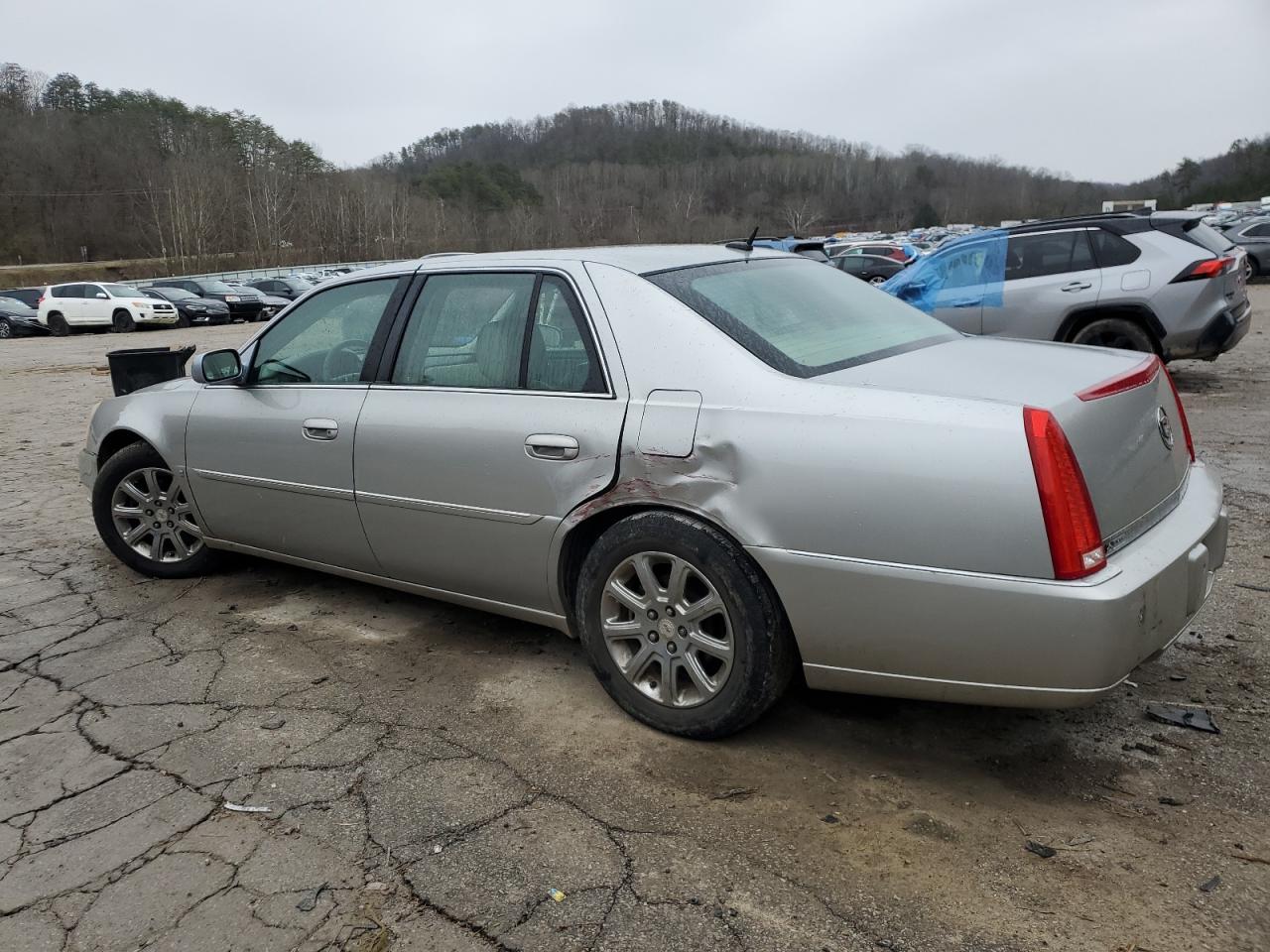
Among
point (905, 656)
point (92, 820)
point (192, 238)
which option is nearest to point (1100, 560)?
point (905, 656)

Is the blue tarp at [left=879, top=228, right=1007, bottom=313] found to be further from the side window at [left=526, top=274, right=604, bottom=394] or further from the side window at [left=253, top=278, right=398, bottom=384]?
the side window at [left=526, top=274, right=604, bottom=394]

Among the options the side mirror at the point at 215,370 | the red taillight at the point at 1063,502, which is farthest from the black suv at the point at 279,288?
the red taillight at the point at 1063,502

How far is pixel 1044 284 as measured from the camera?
859 cm

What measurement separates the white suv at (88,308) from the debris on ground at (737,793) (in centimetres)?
2866

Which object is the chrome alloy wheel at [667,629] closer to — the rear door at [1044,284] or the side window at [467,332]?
the side window at [467,332]

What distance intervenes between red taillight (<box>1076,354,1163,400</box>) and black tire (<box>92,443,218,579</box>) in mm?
4050

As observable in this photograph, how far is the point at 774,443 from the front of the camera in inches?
102

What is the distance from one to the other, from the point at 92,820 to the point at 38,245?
10024 centimetres

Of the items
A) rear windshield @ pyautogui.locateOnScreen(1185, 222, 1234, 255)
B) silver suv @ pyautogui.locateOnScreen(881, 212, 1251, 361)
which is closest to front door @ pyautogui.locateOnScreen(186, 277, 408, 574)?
silver suv @ pyautogui.locateOnScreen(881, 212, 1251, 361)

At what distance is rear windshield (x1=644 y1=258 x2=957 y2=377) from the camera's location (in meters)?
2.91

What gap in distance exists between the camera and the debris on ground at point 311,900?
2.26 metres

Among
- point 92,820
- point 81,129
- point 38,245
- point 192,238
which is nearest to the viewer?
point 92,820

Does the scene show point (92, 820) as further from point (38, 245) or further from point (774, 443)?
point (38, 245)

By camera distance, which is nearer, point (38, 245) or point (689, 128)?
point (38, 245)
